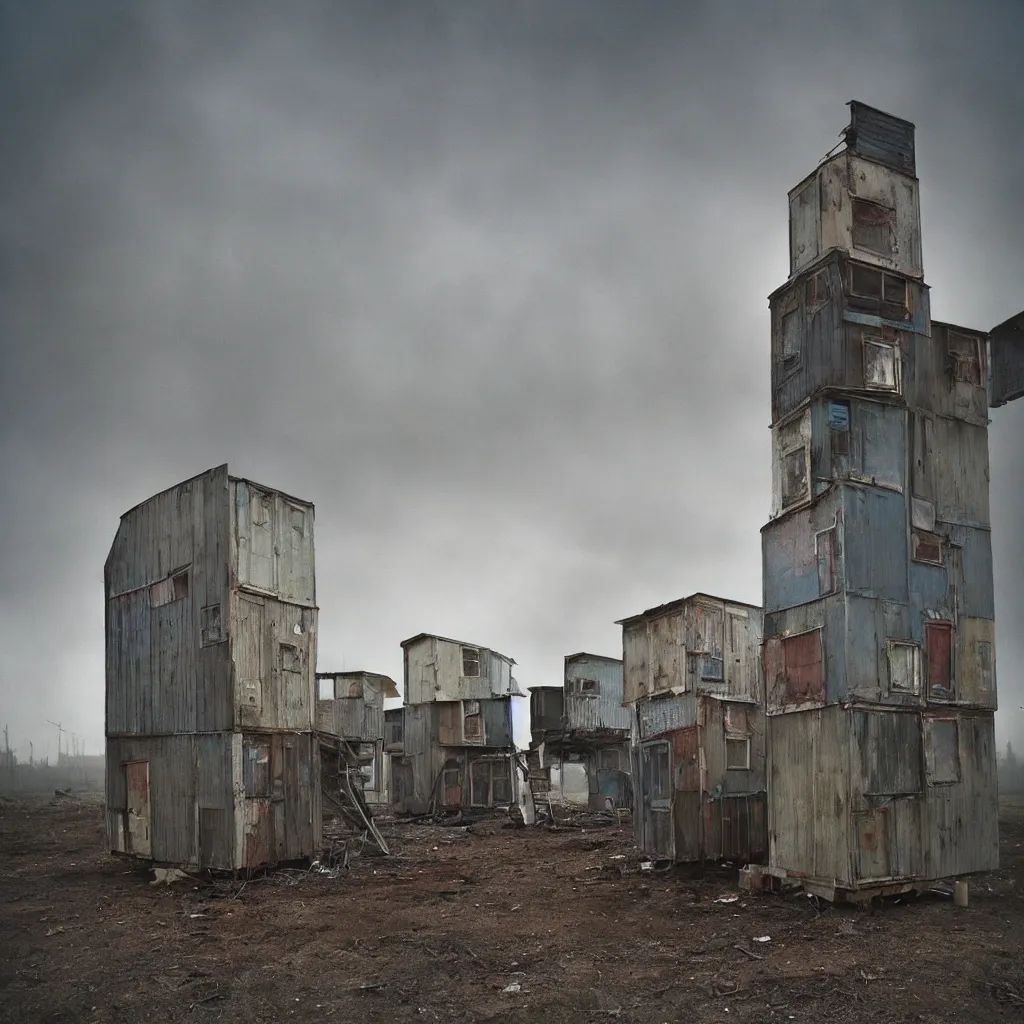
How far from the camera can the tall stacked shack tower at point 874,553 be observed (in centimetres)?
1611

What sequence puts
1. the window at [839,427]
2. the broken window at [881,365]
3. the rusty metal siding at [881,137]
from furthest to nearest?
the rusty metal siding at [881,137] < the broken window at [881,365] < the window at [839,427]

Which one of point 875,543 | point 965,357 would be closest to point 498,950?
point 875,543

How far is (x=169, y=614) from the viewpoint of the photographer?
22.9 meters

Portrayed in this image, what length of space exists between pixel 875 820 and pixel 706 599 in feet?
27.4

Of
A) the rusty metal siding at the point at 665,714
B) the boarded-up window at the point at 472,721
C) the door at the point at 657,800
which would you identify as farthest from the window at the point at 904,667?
the boarded-up window at the point at 472,721

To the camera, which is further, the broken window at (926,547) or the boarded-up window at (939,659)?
the broken window at (926,547)

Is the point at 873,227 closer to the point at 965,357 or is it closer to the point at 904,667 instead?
the point at 965,357

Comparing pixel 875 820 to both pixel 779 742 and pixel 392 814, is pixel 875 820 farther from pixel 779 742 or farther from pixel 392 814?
pixel 392 814

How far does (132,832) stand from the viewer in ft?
75.6

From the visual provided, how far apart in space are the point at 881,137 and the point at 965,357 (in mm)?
4638

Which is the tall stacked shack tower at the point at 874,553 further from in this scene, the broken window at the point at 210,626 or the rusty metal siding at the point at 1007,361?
the broken window at the point at 210,626

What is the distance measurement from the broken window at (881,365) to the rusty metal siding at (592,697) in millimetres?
26753

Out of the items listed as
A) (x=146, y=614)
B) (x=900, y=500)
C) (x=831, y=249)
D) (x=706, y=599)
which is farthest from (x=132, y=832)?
(x=831, y=249)

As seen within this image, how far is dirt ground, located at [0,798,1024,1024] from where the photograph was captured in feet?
37.2
